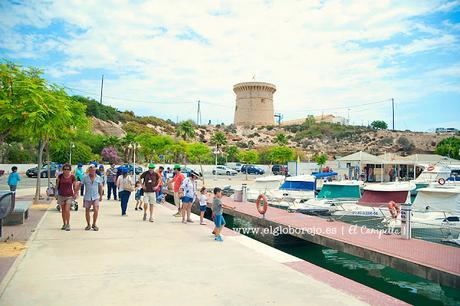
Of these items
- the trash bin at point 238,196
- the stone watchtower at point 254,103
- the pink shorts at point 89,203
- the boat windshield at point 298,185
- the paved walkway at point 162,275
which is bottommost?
the paved walkway at point 162,275

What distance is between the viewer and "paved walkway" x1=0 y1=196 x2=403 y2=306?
5.92 meters

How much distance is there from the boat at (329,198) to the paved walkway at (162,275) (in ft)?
25.7

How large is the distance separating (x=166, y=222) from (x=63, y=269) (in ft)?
21.4

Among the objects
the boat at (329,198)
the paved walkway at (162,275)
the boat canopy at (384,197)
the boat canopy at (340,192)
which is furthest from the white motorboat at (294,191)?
the paved walkway at (162,275)

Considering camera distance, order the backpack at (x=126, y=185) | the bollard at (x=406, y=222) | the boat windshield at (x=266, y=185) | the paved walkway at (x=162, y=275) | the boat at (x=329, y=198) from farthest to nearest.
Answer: the boat windshield at (x=266, y=185) < the boat at (x=329, y=198) < the backpack at (x=126, y=185) < the bollard at (x=406, y=222) < the paved walkway at (x=162, y=275)

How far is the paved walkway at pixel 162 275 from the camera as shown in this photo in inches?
233

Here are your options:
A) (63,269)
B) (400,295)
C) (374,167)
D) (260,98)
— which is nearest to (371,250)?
(400,295)

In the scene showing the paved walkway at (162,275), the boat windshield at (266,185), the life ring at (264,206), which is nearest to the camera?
the paved walkway at (162,275)

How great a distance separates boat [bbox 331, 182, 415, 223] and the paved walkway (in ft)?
26.0

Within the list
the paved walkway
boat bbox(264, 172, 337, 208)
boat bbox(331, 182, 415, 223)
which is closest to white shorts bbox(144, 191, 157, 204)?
the paved walkway

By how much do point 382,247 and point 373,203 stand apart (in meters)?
8.24

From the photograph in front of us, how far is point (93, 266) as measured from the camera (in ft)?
25.0

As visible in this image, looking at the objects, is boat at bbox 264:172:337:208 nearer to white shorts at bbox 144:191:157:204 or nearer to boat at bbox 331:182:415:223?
boat at bbox 331:182:415:223

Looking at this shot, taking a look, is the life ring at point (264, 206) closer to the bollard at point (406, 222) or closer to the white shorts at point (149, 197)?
the white shorts at point (149, 197)
